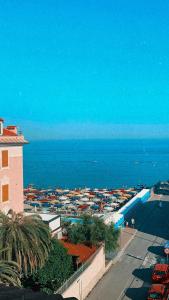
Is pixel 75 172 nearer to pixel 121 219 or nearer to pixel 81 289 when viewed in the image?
pixel 121 219

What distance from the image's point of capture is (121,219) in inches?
1423

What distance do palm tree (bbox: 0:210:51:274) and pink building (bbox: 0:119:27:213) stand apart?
475 centimetres

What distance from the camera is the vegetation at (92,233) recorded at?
25.0 metres

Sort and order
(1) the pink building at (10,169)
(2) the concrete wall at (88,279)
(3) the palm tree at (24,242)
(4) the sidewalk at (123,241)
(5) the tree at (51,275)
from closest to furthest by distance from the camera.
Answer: (3) the palm tree at (24,242)
(5) the tree at (51,275)
(2) the concrete wall at (88,279)
(1) the pink building at (10,169)
(4) the sidewalk at (123,241)

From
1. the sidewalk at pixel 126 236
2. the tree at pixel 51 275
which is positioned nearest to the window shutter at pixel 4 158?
the tree at pixel 51 275

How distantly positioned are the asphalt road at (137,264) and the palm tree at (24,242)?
14.0 feet

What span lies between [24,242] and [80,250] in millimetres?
6764

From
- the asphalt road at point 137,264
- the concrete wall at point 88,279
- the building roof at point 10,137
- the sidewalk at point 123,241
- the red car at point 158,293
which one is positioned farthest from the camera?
the sidewalk at point 123,241

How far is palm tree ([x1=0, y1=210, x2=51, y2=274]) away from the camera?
17.2m

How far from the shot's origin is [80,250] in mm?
23422

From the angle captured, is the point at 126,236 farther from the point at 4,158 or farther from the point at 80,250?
the point at 4,158

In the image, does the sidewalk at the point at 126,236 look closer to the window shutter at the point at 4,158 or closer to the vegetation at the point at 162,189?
the window shutter at the point at 4,158

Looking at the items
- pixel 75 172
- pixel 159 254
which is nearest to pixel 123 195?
pixel 159 254

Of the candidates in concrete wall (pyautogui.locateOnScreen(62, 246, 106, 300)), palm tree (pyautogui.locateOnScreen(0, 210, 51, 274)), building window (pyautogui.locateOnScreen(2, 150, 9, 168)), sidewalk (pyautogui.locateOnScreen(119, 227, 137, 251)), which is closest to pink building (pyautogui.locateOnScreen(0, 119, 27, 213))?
building window (pyautogui.locateOnScreen(2, 150, 9, 168))
